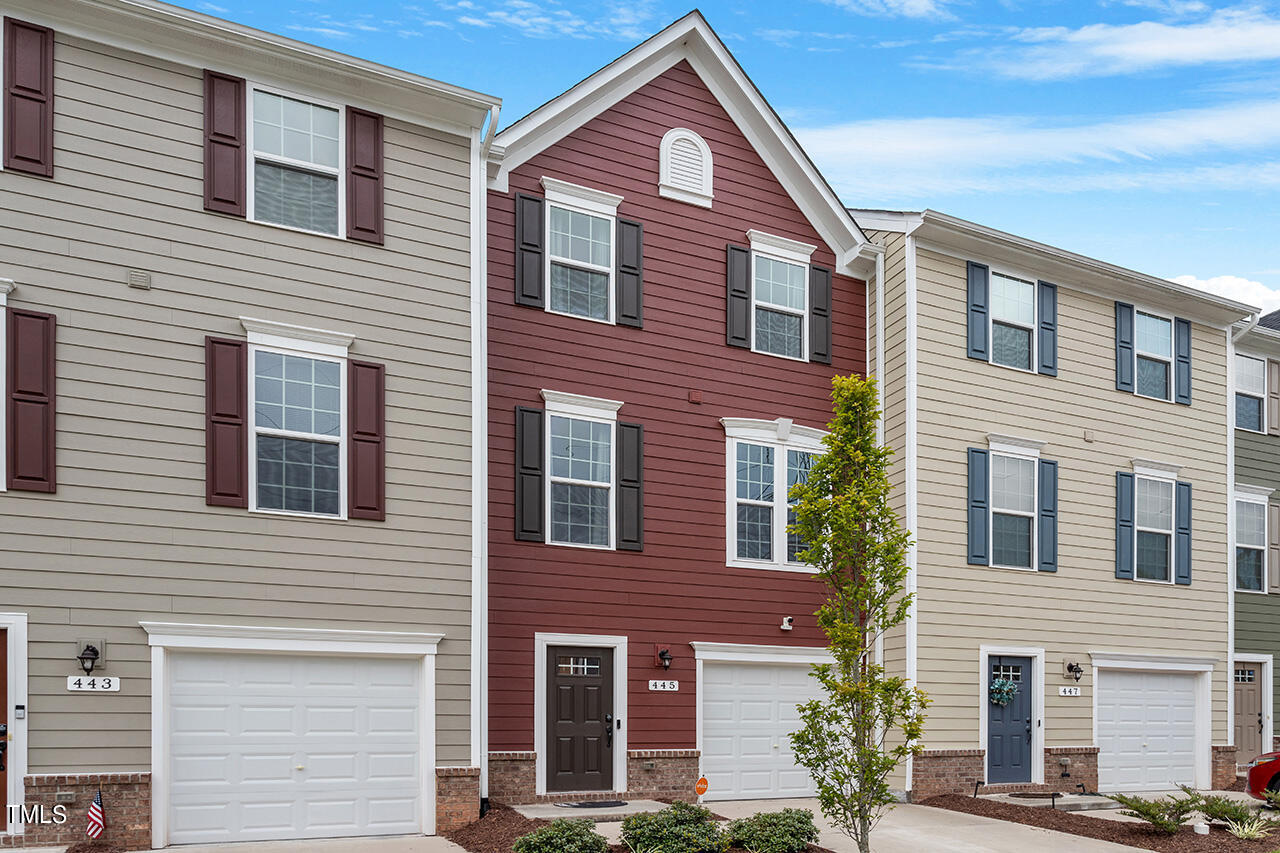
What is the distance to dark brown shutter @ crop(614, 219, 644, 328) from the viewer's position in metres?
15.0

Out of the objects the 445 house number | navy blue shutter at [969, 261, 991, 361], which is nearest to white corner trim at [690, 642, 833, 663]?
navy blue shutter at [969, 261, 991, 361]

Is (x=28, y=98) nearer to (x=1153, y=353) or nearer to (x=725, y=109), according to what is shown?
(x=725, y=109)

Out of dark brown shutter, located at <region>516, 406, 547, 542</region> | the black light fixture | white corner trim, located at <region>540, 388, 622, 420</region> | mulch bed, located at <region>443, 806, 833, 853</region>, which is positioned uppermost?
white corner trim, located at <region>540, 388, 622, 420</region>

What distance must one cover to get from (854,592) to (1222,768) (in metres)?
11.7

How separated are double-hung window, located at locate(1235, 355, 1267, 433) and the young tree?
1279 cm

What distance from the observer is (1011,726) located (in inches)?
663

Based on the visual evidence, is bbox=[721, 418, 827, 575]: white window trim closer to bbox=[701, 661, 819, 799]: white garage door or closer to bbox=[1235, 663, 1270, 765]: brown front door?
bbox=[701, 661, 819, 799]: white garage door

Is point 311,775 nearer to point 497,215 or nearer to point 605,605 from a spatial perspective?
point 605,605

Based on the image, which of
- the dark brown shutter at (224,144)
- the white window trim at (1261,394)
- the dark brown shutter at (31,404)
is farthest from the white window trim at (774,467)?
the white window trim at (1261,394)

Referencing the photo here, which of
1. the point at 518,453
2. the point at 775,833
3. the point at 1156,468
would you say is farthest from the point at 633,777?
the point at 1156,468

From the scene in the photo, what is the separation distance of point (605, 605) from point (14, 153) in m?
8.05

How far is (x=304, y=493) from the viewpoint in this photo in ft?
39.0

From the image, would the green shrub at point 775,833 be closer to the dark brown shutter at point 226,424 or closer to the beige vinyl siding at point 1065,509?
the beige vinyl siding at point 1065,509

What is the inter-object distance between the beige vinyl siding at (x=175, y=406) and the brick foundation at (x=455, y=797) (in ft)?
0.56
